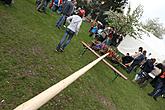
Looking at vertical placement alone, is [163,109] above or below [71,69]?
below

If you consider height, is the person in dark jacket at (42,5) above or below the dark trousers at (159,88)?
above

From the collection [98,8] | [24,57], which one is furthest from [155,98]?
[98,8]

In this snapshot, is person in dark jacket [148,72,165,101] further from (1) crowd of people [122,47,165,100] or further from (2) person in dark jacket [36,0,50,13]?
(2) person in dark jacket [36,0,50,13]

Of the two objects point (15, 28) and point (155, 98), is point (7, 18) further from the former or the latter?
point (155, 98)

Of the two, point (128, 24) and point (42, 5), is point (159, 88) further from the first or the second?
point (128, 24)

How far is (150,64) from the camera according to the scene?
51.6 feet

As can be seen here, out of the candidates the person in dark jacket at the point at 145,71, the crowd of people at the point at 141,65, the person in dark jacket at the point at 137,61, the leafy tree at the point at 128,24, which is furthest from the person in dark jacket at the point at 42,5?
the leafy tree at the point at 128,24

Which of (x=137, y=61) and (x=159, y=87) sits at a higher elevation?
(x=137, y=61)

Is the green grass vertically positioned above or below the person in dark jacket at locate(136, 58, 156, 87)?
above

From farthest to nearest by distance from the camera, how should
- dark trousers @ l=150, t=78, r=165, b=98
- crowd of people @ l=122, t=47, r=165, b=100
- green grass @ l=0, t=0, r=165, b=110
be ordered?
crowd of people @ l=122, t=47, r=165, b=100, dark trousers @ l=150, t=78, r=165, b=98, green grass @ l=0, t=0, r=165, b=110

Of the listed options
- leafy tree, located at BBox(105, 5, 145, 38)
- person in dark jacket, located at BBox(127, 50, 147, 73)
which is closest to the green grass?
person in dark jacket, located at BBox(127, 50, 147, 73)

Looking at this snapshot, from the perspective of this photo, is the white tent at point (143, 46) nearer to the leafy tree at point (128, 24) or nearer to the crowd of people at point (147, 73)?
the leafy tree at point (128, 24)

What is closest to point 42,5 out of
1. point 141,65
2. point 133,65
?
point 133,65

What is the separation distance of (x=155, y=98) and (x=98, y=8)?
27.9 meters
